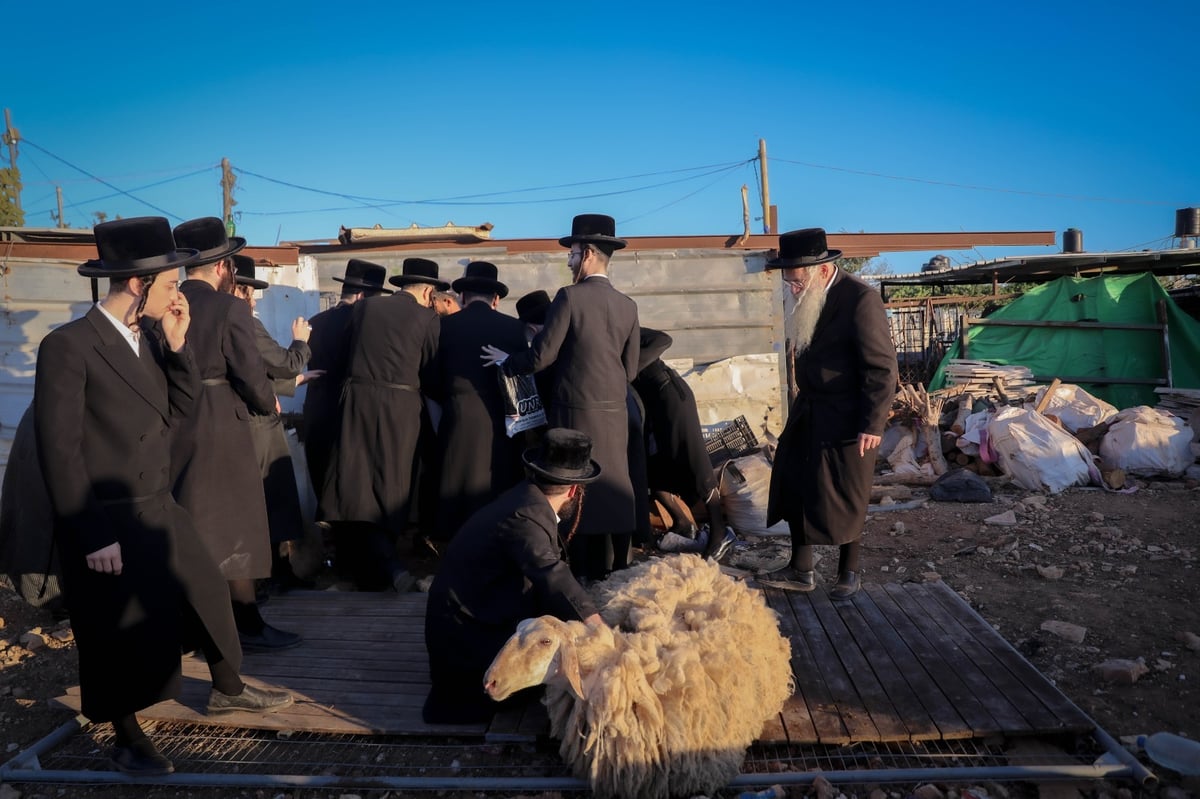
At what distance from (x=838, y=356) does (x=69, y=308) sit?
712cm

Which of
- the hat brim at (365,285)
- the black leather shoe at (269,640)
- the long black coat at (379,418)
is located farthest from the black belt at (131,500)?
the hat brim at (365,285)

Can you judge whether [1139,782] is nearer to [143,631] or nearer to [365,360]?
[143,631]

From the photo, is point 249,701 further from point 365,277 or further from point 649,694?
point 365,277

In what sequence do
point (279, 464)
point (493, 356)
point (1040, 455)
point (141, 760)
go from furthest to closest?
1. point (1040, 455)
2. point (493, 356)
3. point (279, 464)
4. point (141, 760)

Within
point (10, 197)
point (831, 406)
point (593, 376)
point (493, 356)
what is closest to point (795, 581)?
point (831, 406)

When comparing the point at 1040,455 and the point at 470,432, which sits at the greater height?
the point at 470,432

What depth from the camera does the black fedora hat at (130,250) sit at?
2.85 metres

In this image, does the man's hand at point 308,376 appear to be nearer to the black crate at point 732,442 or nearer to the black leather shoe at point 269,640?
the black leather shoe at point 269,640

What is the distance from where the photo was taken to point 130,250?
288 centimetres

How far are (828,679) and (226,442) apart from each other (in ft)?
9.99

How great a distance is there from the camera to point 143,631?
292 centimetres

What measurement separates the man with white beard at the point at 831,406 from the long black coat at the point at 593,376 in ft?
3.21

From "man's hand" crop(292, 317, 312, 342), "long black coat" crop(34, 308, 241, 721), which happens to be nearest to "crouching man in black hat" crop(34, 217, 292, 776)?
"long black coat" crop(34, 308, 241, 721)

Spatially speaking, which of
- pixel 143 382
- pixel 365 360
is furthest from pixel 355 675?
pixel 365 360
